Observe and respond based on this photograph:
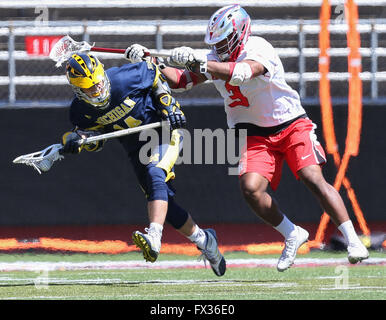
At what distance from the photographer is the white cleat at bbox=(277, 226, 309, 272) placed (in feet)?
20.6

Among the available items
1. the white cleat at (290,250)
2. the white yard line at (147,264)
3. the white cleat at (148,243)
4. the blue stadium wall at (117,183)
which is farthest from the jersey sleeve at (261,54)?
the blue stadium wall at (117,183)

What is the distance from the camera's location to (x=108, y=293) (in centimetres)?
586

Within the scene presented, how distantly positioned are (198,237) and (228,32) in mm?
1558

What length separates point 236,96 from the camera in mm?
6348

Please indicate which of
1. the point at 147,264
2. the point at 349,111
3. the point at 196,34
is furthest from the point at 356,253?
the point at 196,34

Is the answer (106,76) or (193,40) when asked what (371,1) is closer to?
(193,40)

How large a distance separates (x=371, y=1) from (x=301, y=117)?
411 cm

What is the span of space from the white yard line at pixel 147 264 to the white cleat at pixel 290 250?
4.58ft

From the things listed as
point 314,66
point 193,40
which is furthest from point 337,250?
point 193,40

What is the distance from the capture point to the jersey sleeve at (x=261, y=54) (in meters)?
6.06

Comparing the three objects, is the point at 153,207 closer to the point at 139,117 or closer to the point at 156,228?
the point at 156,228

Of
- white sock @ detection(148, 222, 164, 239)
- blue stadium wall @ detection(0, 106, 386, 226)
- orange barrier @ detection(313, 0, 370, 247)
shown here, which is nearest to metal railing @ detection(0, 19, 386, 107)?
orange barrier @ detection(313, 0, 370, 247)

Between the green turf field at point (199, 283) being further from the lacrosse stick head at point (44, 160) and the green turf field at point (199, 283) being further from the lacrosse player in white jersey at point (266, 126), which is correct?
the lacrosse stick head at point (44, 160)
